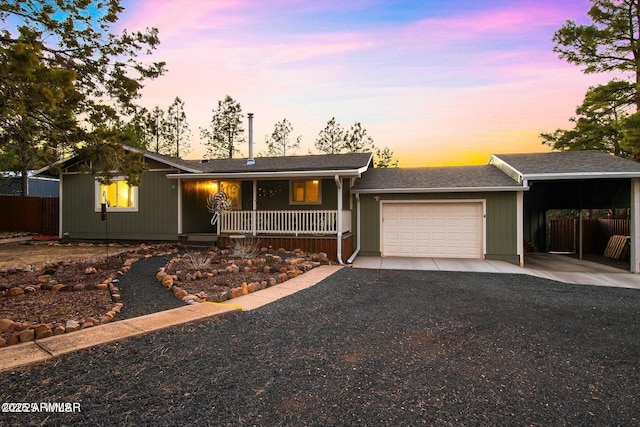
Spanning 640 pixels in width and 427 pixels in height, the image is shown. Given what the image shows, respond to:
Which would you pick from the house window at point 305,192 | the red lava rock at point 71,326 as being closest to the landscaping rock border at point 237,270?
the red lava rock at point 71,326

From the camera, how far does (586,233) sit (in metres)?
14.0

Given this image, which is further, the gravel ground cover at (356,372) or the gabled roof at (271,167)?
the gabled roof at (271,167)

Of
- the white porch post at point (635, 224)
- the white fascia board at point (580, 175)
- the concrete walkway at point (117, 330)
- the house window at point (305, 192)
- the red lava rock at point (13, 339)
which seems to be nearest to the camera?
the concrete walkway at point (117, 330)

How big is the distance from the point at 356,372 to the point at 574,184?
45.4ft

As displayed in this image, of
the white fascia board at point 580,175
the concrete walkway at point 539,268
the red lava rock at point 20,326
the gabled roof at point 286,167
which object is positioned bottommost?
the concrete walkway at point 539,268

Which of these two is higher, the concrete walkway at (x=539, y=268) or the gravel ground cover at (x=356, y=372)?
the gravel ground cover at (x=356, y=372)

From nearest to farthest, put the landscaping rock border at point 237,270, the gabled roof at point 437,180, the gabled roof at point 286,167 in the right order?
the landscaping rock border at point 237,270 → the gabled roof at point 286,167 → the gabled roof at point 437,180

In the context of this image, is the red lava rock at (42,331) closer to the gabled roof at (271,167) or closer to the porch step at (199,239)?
the gabled roof at (271,167)

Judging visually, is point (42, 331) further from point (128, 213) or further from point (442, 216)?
point (442, 216)

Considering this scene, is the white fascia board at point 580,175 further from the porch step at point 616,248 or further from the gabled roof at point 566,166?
the porch step at point 616,248

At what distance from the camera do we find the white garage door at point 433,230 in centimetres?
1083

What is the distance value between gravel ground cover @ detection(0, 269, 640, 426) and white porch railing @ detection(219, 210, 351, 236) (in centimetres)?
552

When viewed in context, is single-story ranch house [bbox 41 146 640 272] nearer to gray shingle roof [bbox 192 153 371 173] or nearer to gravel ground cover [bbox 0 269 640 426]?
gray shingle roof [bbox 192 153 371 173]

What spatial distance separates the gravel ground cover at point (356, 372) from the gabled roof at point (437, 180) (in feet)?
19.7
